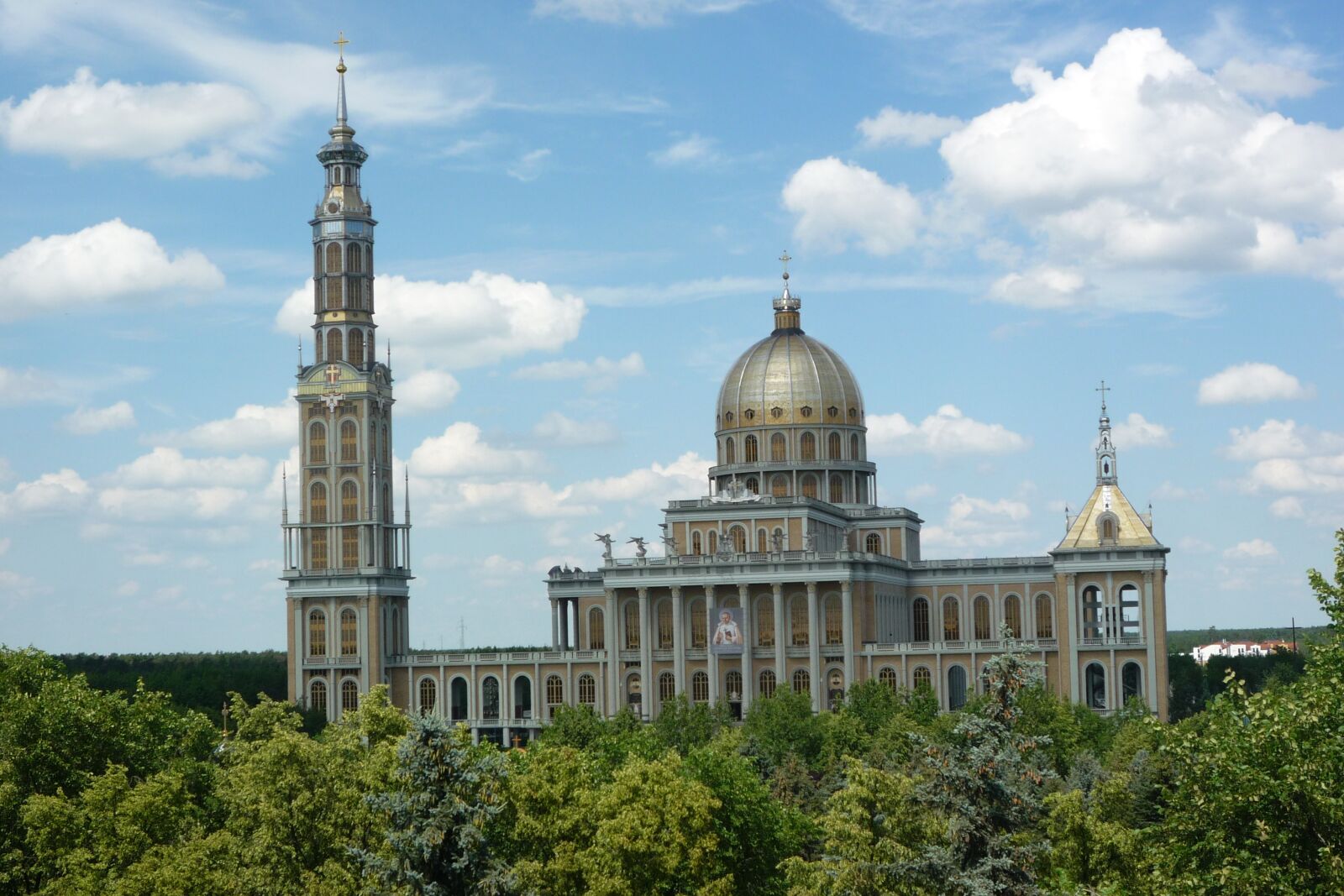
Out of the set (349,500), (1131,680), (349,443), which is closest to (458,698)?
(349,500)

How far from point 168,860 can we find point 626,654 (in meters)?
90.4

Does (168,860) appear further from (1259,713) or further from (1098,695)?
(1098,695)

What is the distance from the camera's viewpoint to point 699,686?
15225 centimetres

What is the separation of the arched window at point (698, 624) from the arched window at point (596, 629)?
13.3 m

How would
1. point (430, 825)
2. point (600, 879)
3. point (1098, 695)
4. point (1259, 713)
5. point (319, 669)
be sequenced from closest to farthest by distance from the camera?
point (1259, 713)
point (430, 825)
point (600, 879)
point (1098, 695)
point (319, 669)

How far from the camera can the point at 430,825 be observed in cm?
5734

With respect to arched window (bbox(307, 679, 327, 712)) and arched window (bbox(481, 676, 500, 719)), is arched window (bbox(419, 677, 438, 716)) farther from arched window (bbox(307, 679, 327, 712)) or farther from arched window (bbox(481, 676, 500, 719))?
arched window (bbox(307, 679, 327, 712))

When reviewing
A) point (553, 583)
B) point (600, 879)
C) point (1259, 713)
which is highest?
point (553, 583)

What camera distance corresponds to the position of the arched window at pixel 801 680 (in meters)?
150

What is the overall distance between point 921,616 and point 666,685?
22571 millimetres

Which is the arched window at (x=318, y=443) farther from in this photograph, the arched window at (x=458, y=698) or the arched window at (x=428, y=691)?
the arched window at (x=458, y=698)

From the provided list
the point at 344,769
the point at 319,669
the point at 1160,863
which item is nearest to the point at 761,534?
the point at 319,669

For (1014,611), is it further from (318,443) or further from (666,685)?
(318,443)

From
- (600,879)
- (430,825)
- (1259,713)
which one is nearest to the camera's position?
(1259,713)
